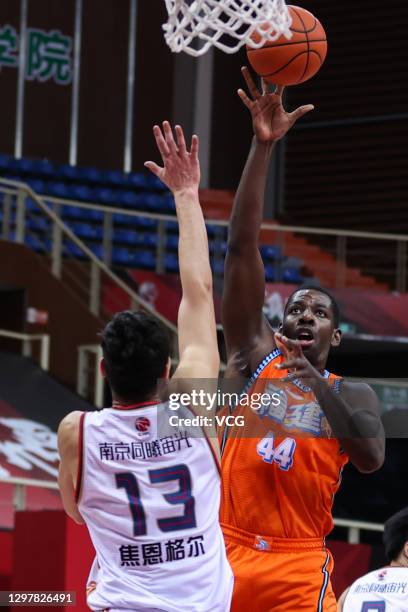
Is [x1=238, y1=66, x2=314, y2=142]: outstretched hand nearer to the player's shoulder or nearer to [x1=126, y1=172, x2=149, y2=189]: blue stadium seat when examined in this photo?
the player's shoulder

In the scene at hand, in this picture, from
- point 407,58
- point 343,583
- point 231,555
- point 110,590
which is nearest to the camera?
point 110,590

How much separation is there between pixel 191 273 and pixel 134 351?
1.33 ft

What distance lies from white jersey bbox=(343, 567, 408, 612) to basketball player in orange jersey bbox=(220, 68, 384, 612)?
902mm

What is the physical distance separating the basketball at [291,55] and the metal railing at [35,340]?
7182 millimetres

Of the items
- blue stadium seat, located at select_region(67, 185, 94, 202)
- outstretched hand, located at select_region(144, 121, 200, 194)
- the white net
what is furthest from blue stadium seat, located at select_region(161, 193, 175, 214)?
outstretched hand, located at select_region(144, 121, 200, 194)

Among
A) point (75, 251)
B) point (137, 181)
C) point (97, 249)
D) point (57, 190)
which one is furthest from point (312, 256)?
point (75, 251)

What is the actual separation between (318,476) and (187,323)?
3.96 ft

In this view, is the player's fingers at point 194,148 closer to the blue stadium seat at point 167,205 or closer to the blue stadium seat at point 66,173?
the blue stadium seat at point 167,205

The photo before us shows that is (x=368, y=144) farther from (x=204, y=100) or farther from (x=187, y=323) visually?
(x=187, y=323)

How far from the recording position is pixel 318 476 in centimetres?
438

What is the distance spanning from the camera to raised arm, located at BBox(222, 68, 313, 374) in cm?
448

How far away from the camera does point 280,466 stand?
4379mm

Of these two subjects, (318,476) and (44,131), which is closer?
(318,476)

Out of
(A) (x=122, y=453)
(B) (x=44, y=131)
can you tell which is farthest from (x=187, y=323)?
(B) (x=44, y=131)
